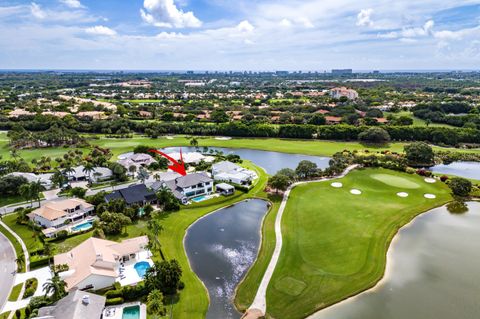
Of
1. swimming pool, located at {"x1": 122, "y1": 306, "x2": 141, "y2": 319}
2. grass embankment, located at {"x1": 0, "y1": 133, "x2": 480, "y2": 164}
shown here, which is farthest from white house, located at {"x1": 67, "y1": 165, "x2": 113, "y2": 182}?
swimming pool, located at {"x1": 122, "y1": 306, "x2": 141, "y2": 319}

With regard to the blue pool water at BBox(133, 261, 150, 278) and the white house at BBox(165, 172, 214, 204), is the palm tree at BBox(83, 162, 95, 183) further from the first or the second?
the blue pool water at BBox(133, 261, 150, 278)

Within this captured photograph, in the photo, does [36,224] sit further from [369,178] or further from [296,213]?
[369,178]

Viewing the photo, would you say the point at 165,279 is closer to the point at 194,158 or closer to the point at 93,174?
the point at 93,174

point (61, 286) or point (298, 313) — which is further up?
point (61, 286)

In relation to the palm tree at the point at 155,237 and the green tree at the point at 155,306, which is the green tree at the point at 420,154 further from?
the green tree at the point at 155,306

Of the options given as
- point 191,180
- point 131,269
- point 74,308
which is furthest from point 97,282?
point 191,180

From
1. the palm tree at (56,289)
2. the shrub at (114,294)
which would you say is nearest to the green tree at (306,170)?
the shrub at (114,294)

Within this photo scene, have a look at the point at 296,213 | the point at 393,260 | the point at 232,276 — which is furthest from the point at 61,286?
the point at 393,260
